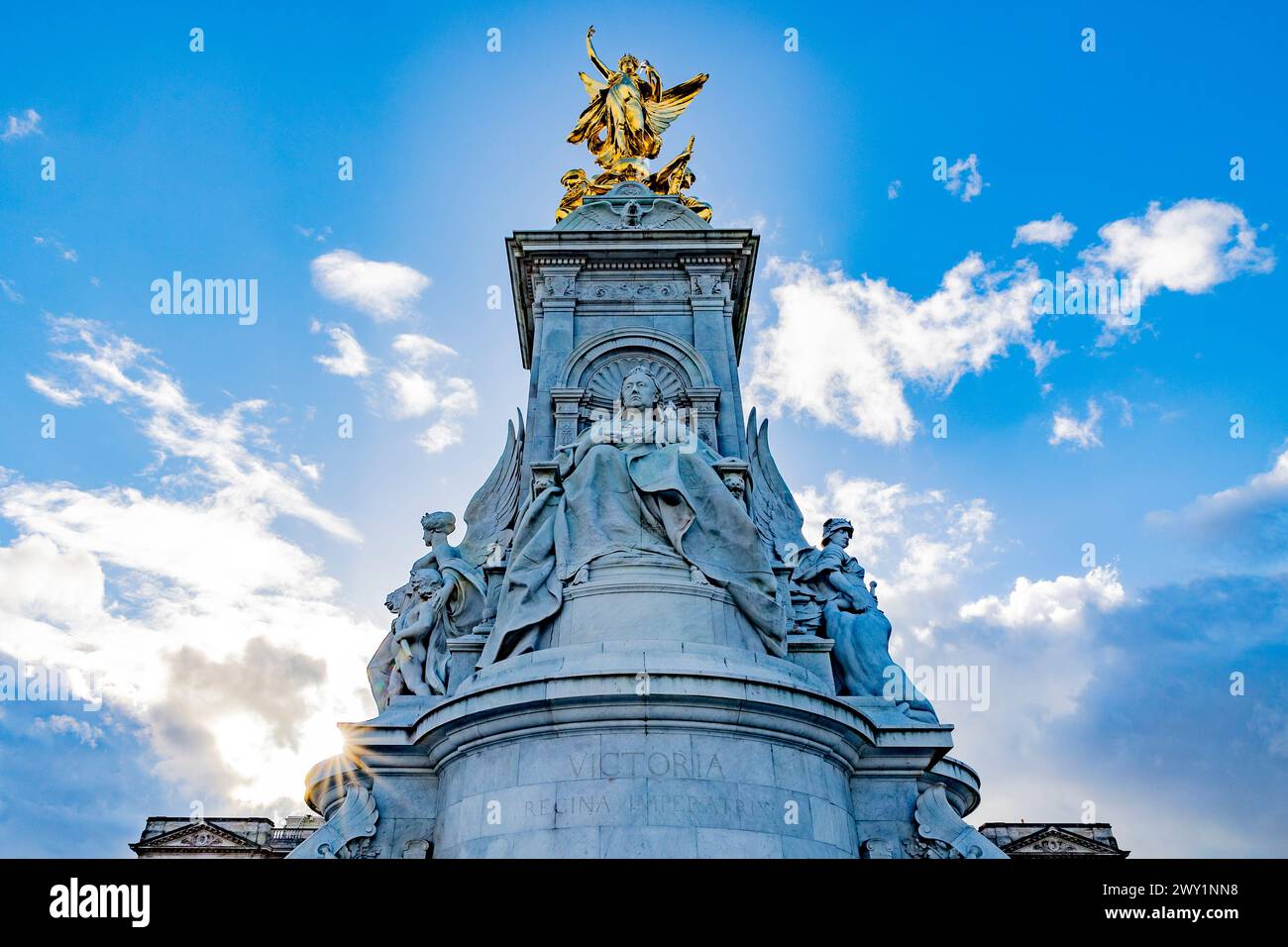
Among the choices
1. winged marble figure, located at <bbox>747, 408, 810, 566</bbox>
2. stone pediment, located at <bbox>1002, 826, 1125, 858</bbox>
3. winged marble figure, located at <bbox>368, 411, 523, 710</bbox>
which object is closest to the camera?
winged marble figure, located at <bbox>368, 411, 523, 710</bbox>

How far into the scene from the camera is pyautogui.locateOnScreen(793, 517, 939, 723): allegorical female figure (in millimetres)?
14523

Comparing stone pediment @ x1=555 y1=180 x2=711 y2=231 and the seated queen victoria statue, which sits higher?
stone pediment @ x1=555 y1=180 x2=711 y2=231

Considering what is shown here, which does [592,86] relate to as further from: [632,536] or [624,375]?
[632,536]

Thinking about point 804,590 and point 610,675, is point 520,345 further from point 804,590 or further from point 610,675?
point 610,675

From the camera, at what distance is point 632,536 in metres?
13.4

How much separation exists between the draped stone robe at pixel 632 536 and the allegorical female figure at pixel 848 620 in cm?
196

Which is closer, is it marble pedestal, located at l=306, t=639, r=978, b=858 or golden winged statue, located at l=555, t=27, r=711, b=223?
marble pedestal, located at l=306, t=639, r=978, b=858

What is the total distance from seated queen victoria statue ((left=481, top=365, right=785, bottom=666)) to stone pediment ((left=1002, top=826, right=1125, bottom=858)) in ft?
71.6

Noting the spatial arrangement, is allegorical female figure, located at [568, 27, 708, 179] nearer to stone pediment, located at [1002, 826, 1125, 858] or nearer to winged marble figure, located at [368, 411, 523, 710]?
winged marble figure, located at [368, 411, 523, 710]

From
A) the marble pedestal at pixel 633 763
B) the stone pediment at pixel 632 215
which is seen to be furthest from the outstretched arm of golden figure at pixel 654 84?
the marble pedestal at pixel 633 763

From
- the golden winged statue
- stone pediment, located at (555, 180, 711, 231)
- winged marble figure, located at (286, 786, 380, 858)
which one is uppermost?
the golden winged statue

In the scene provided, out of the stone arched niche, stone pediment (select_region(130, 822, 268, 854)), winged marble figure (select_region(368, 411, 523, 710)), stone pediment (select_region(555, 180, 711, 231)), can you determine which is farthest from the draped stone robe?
stone pediment (select_region(130, 822, 268, 854))

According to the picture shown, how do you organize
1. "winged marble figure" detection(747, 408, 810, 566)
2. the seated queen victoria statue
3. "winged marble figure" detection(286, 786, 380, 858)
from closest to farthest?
"winged marble figure" detection(286, 786, 380, 858) → the seated queen victoria statue → "winged marble figure" detection(747, 408, 810, 566)

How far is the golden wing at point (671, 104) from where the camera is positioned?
71.2 feet
